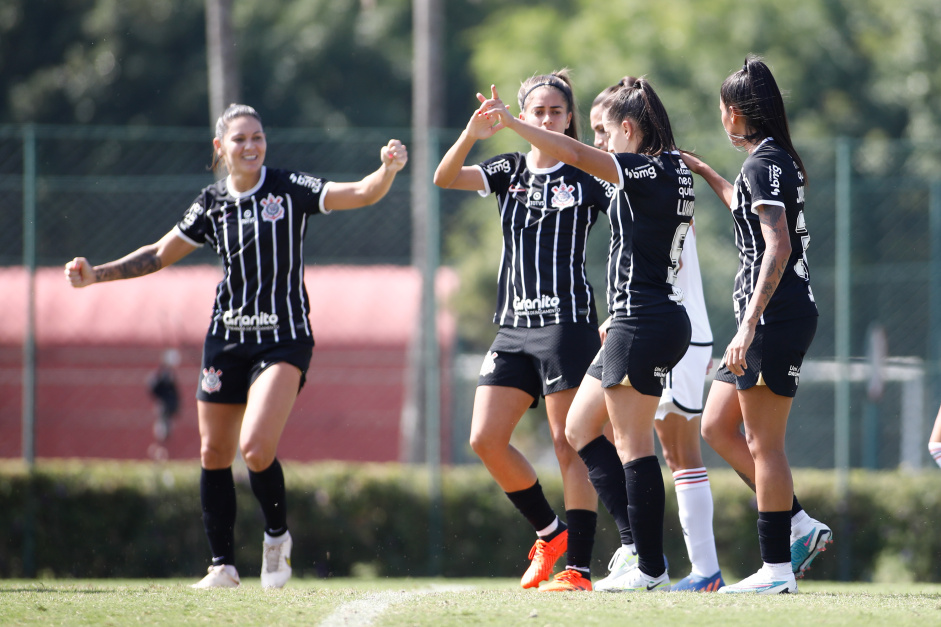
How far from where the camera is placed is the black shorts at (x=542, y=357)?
16.4 feet

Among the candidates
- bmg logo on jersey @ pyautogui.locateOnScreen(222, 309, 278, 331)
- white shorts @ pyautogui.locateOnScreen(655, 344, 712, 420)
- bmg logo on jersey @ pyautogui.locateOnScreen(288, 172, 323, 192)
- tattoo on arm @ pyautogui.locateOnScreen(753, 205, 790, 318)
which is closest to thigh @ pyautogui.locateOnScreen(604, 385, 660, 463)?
tattoo on arm @ pyautogui.locateOnScreen(753, 205, 790, 318)

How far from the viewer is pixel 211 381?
5.40 m

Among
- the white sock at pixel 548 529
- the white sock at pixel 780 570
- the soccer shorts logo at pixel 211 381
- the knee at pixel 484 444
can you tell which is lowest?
the white sock at pixel 780 570

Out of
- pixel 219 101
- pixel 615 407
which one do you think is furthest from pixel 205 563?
pixel 219 101

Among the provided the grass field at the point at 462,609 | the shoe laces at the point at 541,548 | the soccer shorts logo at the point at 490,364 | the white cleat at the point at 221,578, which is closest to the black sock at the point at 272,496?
the white cleat at the point at 221,578

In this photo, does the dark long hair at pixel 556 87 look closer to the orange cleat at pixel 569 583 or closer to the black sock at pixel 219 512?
the orange cleat at pixel 569 583

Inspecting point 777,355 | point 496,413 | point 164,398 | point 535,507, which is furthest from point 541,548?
point 164,398

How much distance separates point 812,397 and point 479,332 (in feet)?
13.4

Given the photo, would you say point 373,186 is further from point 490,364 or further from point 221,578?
point 221,578

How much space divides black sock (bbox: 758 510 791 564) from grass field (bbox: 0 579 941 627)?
19 centimetres

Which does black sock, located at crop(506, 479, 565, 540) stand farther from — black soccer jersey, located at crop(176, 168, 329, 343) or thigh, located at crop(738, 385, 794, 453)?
black soccer jersey, located at crop(176, 168, 329, 343)

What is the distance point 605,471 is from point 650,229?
112 centimetres

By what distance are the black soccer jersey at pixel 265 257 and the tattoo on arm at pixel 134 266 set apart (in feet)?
1.27

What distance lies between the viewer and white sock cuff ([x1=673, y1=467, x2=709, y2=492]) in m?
5.16
